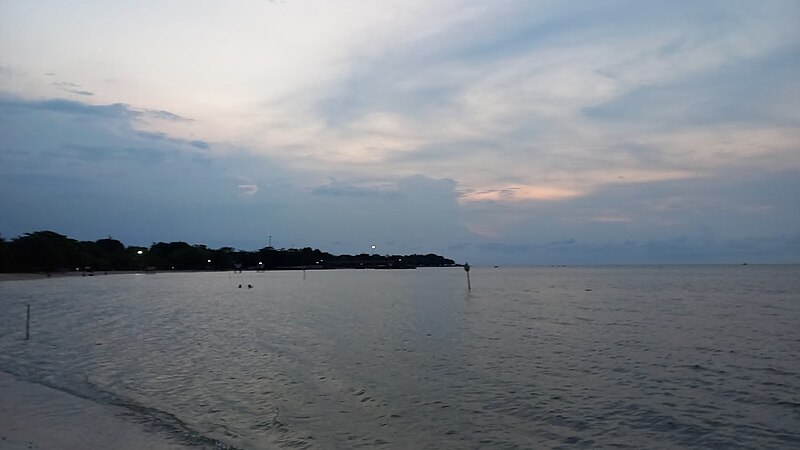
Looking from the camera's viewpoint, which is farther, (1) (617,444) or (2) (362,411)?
(2) (362,411)

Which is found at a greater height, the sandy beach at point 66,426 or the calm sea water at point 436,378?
the sandy beach at point 66,426

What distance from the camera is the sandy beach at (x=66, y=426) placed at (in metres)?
13.8

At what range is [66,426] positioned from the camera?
15.4 metres

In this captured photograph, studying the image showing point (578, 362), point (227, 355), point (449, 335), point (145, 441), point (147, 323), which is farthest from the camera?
point (147, 323)

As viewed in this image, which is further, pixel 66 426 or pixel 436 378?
pixel 436 378

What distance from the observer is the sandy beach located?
1382 cm

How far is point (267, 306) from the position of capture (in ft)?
212

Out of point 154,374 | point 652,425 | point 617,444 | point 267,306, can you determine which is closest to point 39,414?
point 154,374

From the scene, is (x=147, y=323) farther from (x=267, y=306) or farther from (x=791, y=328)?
(x=791, y=328)

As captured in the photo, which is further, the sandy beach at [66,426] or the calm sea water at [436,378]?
the calm sea water at [436,378]

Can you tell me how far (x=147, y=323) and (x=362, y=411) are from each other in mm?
32258

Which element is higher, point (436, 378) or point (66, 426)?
point (66, 426)

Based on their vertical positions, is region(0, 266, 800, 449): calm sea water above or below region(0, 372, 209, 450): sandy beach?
below

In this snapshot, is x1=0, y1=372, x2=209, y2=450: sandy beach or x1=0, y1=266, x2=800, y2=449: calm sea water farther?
x1=0, y1=266, x2=800, y2=449: calm sea water
